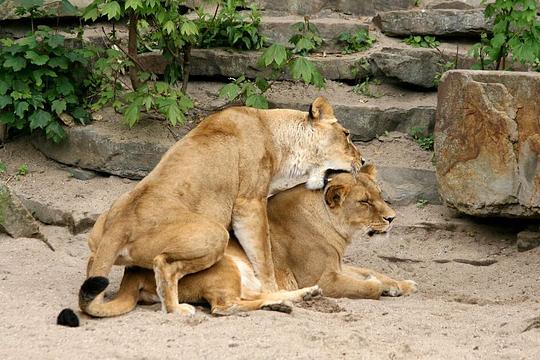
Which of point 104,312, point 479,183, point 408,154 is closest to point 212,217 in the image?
point 104,312

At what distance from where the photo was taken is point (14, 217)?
9008mm

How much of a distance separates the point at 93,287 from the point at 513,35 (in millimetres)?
5449

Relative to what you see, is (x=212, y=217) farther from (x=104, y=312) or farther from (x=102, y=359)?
(x=102, y=359)

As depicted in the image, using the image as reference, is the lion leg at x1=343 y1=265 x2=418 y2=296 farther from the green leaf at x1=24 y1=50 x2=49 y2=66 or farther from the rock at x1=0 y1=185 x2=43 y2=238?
the green leaf at x1=24 y1=50 x2=49 y2=66

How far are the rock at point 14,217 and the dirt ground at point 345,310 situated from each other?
0.11m

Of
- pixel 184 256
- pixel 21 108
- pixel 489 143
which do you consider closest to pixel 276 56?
pixel 489 143

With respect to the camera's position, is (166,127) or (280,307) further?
(166,127)

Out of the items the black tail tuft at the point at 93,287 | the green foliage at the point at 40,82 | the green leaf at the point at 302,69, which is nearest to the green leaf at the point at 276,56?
the green leaf at the point at 302,69

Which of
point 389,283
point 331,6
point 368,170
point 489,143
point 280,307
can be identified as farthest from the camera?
point 331,6

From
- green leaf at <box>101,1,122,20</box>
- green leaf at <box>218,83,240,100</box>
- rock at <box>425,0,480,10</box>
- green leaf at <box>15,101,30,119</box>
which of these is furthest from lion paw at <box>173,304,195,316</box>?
rock at <box>425,0,480,10</box>

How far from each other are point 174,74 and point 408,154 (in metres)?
2.66

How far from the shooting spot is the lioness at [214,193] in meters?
7.20

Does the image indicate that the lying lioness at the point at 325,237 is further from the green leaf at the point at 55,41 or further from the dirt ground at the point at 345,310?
the green leaf at the point at 55,41

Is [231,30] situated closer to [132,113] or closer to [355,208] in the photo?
[132,113]
